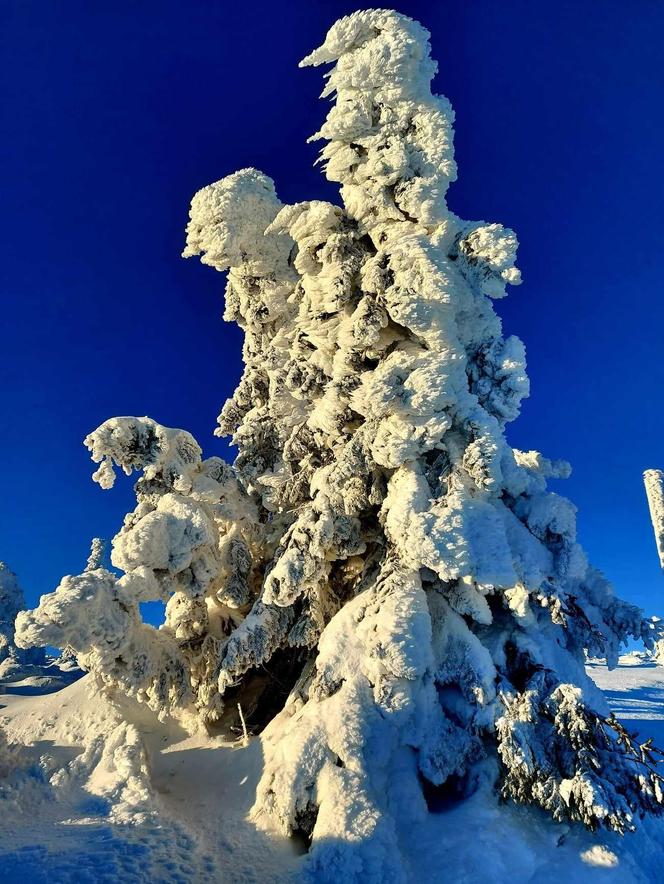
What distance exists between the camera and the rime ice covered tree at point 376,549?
1027 centimetres

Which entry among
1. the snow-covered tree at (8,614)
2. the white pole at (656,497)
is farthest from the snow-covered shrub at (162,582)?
the snow-covered tree at (8,614)

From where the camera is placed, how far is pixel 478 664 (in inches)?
451

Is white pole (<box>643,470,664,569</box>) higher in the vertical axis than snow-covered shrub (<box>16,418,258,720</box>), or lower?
higher

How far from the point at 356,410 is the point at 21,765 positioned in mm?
11302

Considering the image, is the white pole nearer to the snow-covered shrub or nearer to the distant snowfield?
the distant snowfield

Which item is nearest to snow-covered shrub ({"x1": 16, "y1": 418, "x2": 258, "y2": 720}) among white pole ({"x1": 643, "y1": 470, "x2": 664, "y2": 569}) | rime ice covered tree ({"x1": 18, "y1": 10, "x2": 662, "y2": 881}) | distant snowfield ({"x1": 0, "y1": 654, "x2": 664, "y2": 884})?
rime ice covered tree ({"x1": 18, "y1": 10, "x2": 662, "y2": 881})

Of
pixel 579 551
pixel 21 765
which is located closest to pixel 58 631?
pixel 21 765

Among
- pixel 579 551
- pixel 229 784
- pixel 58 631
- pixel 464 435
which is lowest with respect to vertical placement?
pixel 229 784

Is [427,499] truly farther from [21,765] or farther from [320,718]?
[21,765]

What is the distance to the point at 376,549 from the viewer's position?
15.0 m

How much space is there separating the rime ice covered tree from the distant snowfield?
0.54 metres

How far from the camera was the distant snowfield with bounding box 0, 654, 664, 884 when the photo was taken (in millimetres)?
8664

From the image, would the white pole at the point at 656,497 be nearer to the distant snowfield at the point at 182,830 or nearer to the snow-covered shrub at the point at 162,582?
the distant snowfield at the point at 182,830

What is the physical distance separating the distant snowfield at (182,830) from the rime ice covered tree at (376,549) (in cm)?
54
